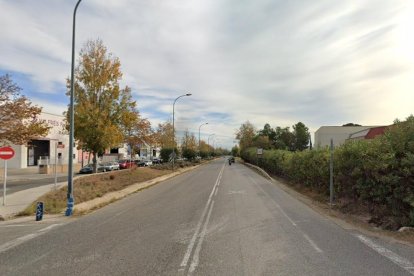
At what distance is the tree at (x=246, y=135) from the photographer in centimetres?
11455

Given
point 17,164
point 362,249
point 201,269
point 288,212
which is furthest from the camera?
point 17,164

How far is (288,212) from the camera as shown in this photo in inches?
573

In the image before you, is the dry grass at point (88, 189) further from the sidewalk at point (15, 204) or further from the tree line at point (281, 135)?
the tree line at point (281, 135)

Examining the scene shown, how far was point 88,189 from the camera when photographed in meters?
22.0

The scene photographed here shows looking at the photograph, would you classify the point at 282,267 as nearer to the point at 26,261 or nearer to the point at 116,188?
the point at 26,261

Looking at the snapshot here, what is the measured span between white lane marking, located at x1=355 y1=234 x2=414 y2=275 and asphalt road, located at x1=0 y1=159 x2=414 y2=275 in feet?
0.06

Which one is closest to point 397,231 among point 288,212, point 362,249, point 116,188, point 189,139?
point 362,249

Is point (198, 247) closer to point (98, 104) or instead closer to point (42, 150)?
point (98, 104)

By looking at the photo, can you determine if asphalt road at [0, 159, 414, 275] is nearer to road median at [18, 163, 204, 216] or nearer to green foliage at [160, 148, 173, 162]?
road median at [18, 163, 204, 216]

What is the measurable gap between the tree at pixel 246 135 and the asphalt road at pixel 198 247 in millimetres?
99849

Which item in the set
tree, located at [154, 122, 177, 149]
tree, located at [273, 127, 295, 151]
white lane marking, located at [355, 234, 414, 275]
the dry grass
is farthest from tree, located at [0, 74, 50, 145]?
tree, located at [273, 127, 295, 151]

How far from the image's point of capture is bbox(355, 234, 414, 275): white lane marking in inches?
276

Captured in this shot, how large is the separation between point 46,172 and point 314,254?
45.2 m

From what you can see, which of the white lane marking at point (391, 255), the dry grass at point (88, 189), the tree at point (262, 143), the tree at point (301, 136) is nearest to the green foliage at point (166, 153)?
the dry grass at point (88, 189)
